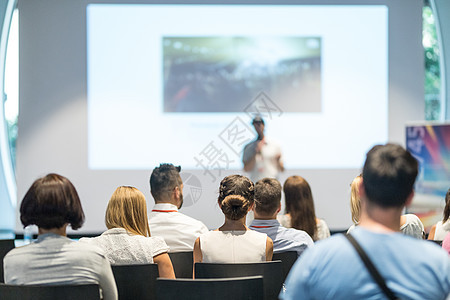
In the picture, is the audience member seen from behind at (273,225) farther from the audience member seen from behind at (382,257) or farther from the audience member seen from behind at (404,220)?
the audience member seen from behind at (382,257)

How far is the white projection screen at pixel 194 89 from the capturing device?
22.5ft

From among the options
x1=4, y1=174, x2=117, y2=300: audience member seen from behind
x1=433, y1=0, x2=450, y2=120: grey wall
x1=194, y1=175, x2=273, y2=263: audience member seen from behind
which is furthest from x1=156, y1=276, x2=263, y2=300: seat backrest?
x1=433, y1=0, x2=450, y2=120: grey wall

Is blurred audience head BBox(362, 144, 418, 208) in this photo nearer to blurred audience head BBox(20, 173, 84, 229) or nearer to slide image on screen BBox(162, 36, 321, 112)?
blurred audience head BBox(20, 173, 84, 229)

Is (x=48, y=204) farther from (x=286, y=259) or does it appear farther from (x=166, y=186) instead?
(x=166, y=186)

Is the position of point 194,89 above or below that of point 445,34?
below

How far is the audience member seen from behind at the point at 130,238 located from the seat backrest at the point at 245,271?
0.35 meters

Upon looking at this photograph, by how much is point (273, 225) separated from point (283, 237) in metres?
0.09

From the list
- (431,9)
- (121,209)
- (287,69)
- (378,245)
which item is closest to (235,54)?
(287,69)

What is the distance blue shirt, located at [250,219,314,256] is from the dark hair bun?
37 centimetres

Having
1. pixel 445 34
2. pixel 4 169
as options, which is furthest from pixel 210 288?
pixel 445 34

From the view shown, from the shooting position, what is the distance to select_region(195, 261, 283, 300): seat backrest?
213cm

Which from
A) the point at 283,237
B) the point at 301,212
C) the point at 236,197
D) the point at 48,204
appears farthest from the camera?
the point at 301,212

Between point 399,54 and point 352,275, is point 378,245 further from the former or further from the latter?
point 399,54

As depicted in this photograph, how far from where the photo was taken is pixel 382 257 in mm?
1212
